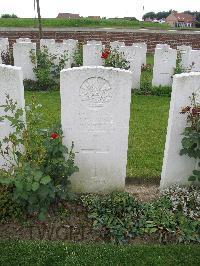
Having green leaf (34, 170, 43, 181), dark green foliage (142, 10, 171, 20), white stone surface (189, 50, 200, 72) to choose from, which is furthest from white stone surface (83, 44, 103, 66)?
dark green foliage (142, 10, 171, 20)

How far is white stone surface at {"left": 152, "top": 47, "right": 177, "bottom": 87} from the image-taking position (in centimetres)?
1012

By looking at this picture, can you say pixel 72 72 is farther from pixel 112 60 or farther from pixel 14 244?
pixel 112 60

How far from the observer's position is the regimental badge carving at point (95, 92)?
434cm

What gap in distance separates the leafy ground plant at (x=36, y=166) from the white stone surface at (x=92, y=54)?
6269 millimetres

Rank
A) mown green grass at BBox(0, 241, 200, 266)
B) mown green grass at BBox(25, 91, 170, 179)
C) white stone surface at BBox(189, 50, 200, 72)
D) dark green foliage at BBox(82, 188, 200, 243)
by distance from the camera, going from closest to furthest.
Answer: mown green grass at BBox(0, 241, 200, 266) → dark green foliage at BBox(82, 188, 200, 243) → mown green grass at BBox(25, 91, 170, 179) → white stone surface at BBox(189, 50, 200, 72)

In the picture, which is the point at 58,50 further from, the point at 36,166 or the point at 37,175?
the point at 37,175

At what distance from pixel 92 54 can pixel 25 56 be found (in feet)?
6.49

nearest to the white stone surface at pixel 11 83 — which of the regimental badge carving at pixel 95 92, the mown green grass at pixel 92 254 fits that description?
the regimental badge carving at pixel 95 92

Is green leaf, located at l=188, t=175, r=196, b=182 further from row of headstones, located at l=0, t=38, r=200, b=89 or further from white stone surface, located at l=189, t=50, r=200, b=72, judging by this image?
white stone surface, located at l=189, t=50, r=200, b=72

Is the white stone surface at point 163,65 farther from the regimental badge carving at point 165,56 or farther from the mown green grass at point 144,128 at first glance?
the mown green grass at point 144,128

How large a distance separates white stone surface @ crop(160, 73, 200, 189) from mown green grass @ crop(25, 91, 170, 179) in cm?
58

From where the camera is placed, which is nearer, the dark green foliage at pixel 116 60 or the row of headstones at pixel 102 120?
the row of headstones at pixel 102 120

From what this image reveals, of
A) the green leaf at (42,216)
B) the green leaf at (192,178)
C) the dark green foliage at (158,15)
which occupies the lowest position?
the green leaf at (42,216)

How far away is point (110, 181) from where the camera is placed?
4891 mm
